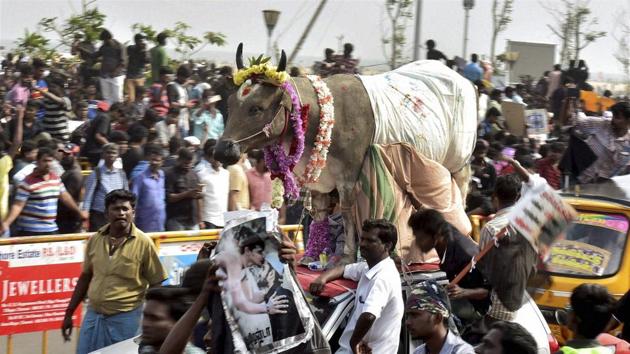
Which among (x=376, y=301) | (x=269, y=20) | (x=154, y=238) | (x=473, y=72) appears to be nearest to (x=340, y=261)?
(x=376, y=301)

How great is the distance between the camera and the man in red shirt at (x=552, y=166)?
45.1ft

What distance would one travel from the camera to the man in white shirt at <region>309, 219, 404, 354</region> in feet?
20.6

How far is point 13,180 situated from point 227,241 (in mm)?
6368

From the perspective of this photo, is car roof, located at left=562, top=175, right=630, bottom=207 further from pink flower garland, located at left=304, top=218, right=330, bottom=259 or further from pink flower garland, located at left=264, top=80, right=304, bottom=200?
pink flower garland, located at left=264, top=80, right=304, bottom=200

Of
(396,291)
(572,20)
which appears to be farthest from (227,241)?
(572,20)

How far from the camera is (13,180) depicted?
10781mm

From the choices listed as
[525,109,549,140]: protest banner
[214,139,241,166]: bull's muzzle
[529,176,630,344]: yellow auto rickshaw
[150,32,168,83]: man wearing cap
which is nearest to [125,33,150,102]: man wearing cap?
[150,32,168,83]: man wearing cap

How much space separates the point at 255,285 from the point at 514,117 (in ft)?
50.9

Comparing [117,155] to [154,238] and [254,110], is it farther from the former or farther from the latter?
[254,110]

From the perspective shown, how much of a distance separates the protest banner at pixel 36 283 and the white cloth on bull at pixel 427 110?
3.35 m

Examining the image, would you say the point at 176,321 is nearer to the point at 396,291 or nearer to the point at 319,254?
the point at 396,291

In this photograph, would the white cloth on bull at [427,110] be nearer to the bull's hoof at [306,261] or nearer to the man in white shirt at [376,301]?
the bull's hoof at [306,261]

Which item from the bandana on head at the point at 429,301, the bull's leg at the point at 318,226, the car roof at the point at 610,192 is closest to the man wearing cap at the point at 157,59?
the car roof at the point at 610,192

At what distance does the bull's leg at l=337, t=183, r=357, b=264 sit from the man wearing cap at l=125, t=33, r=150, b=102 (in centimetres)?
1143
